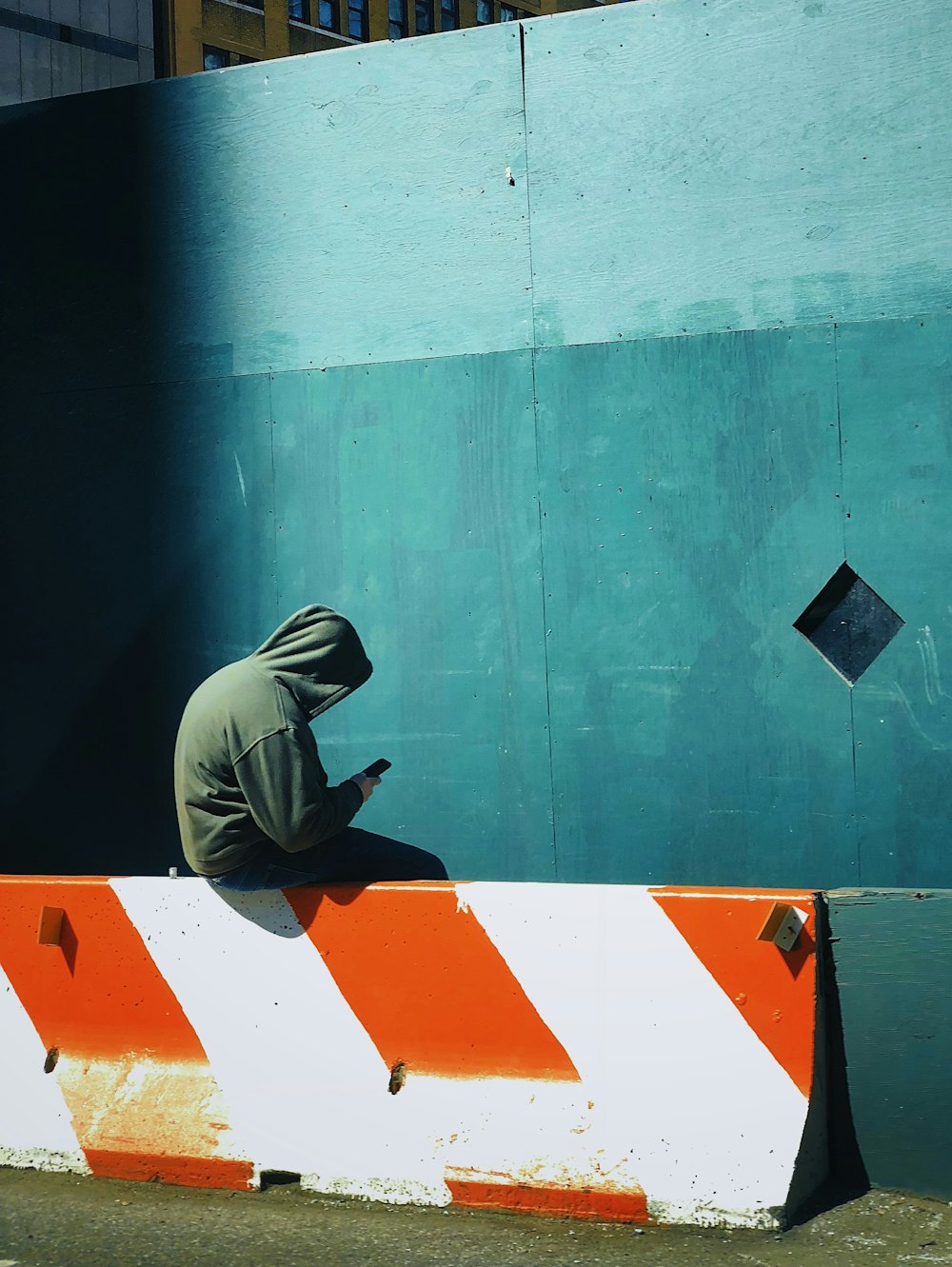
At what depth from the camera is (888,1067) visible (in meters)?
4.46

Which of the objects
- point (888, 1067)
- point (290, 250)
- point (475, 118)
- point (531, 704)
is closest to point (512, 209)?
point (475, 118)

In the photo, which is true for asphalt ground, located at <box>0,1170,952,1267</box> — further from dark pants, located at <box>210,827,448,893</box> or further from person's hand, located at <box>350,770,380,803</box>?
person's hand, located at <box>350,770,380,803</box>

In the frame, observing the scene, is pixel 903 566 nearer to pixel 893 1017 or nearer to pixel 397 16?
pixel 893 1017

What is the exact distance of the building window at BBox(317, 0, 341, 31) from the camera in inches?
1953

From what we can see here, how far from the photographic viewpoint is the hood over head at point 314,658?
495 centimetres

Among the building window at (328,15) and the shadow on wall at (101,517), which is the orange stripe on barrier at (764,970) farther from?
the building window at (328,15)

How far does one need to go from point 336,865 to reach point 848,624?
2.59m

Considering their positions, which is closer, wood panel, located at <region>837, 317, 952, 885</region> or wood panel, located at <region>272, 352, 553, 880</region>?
wood panel, located at <region>837, 317, 952, 885</region>

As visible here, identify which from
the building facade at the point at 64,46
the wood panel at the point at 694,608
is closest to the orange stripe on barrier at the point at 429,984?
the wood panel at the point at 694,608

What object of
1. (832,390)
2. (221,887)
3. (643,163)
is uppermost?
(643,163)

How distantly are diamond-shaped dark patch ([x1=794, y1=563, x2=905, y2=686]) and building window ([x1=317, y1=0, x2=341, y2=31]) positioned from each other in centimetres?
4794

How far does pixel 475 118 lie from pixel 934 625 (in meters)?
3.03

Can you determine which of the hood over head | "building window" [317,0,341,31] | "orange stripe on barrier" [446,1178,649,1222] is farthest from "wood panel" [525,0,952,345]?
"building window" [317,0,341,31]

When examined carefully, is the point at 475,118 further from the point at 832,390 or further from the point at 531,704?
the point at 531,704
